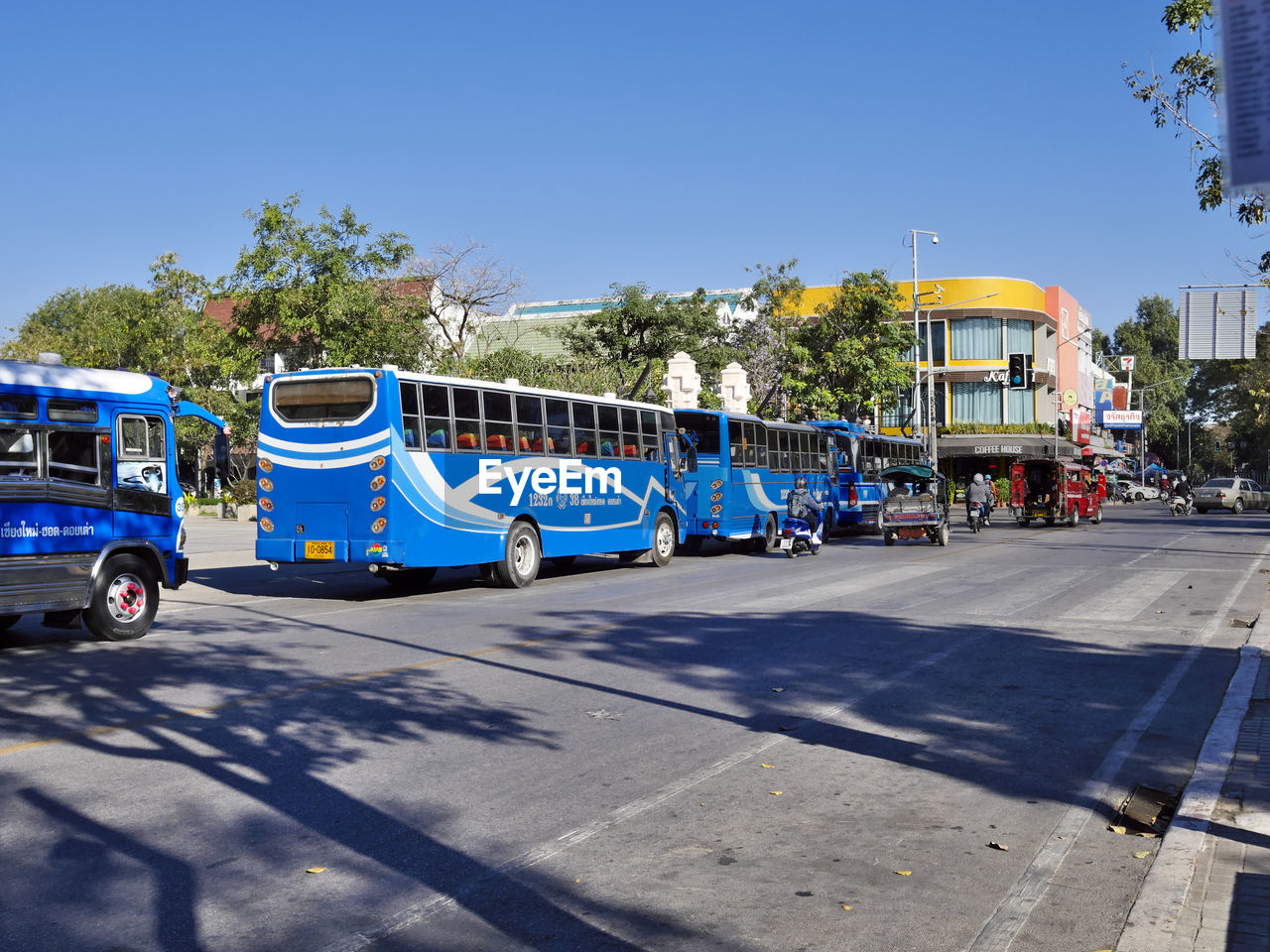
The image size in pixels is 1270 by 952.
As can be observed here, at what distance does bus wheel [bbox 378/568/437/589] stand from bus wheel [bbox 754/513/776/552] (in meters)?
11.5

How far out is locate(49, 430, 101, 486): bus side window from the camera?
1205 cm

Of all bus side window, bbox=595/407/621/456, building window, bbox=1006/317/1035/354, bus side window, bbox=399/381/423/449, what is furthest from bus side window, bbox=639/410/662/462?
building window, bbox=1006/317/1035/354

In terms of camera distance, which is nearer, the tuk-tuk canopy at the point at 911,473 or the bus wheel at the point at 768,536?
the bus wheel at the point at 768,536

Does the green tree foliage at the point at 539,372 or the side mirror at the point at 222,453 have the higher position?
the green tree foliage at the point at 539,372

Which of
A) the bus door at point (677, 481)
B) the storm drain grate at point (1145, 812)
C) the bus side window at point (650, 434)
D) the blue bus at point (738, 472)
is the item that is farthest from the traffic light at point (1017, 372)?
the storm drain grate at point (1145, 812)

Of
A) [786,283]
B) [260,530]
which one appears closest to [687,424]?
[260,530]

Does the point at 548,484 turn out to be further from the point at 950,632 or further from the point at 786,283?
the point at 786,283

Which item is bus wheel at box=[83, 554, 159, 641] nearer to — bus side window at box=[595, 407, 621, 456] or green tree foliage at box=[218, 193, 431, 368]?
bus side window at box=[595, 407, 621, 456]

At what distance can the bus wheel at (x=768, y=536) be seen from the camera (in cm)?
2959

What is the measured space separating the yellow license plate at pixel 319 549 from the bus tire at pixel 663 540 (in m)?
8.67

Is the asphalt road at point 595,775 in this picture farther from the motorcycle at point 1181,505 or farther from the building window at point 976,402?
the building window at point 976,402

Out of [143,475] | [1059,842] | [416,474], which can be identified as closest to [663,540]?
[416,474]

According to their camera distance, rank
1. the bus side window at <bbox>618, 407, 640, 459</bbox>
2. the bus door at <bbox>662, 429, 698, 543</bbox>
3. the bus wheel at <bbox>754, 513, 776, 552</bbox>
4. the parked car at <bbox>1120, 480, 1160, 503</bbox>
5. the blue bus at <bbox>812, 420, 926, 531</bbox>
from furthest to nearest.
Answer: the parked car at <bbox>1120, 480, 1160, 503</bbox> → the blue bus at <bbox>812, 420, 926, 531</bbox> → the bus wheel at <bbox>754, 513, 776, 552</bbox> → the bus door at <bbox>662, 429, 698, 543</bbox> → the bus side window at <bbox>618, 407, 640, 459</bbox>

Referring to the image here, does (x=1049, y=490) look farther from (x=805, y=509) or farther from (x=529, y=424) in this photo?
(x=529, y=424)
